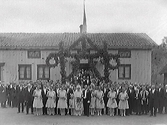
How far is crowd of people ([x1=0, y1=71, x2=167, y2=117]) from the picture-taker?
46.6 feet

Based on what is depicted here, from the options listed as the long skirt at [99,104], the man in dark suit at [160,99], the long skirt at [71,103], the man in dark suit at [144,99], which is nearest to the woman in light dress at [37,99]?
the long skirt at [71,103]

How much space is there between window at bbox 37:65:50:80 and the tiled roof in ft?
6.13

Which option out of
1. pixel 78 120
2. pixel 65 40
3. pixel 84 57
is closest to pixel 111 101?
pixel 78 120

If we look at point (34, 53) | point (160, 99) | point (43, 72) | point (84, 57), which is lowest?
point (160, 99)

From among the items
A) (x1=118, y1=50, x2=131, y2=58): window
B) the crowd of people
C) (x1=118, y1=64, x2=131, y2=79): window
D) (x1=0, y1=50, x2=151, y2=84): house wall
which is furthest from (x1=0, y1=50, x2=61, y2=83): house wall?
the crowd of people

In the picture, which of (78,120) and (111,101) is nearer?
(78,120)

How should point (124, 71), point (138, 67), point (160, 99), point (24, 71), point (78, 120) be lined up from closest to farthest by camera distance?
point (78, 120) → point (160, 99) → point (138, 67) → point (124, 71) → point (24, 71)

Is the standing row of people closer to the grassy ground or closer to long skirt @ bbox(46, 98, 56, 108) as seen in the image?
long skirt @ bbox(46, 98, 56, 108)

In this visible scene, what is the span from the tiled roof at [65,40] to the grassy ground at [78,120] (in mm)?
8621

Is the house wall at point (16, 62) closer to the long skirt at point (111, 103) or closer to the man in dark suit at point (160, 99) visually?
the long skirt at point (111, 103)

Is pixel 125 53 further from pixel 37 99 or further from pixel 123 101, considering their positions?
pixel 37 99

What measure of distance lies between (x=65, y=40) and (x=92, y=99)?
9.83 metres

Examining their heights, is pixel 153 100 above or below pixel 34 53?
below

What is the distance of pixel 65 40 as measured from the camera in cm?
2283
